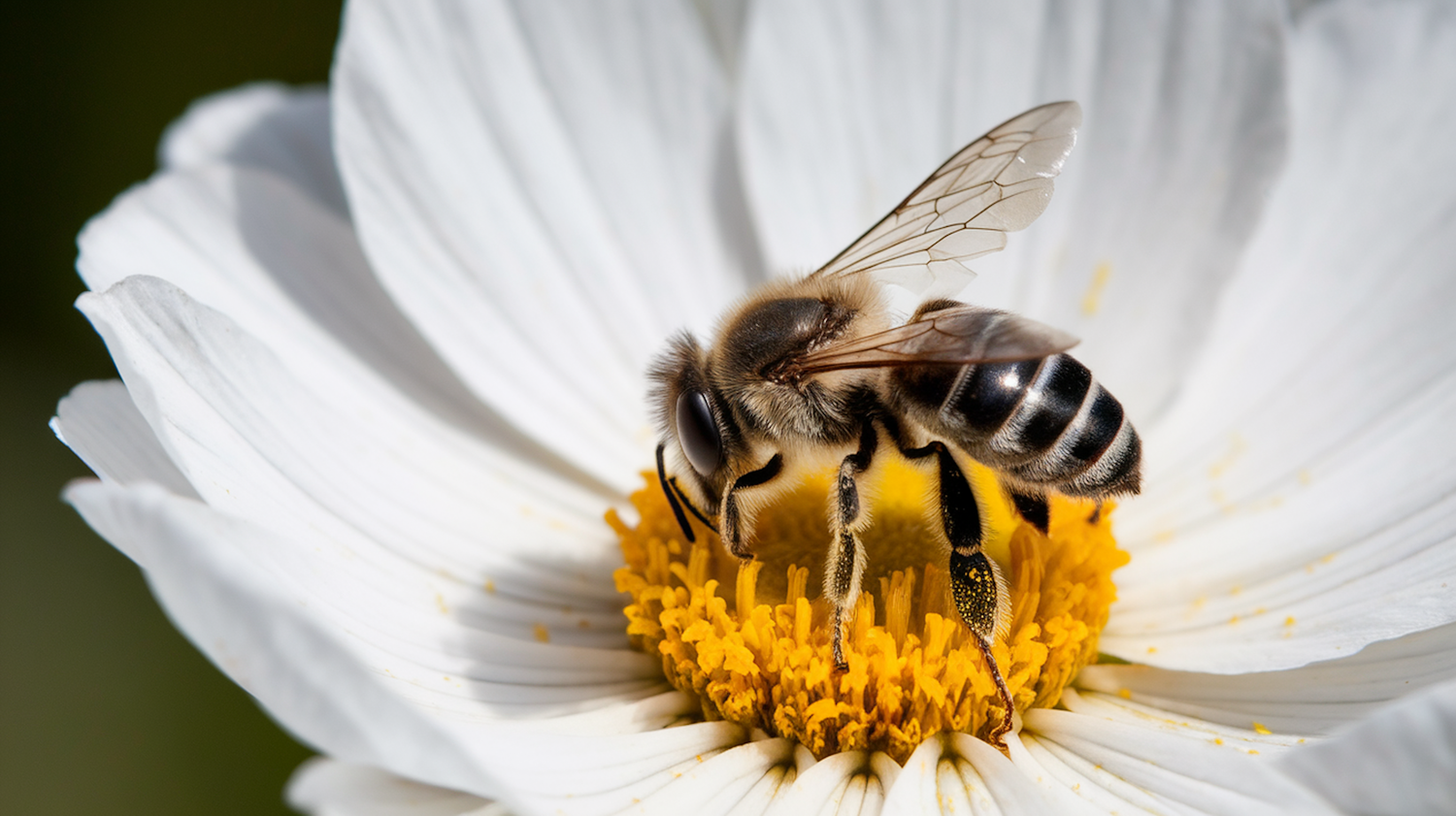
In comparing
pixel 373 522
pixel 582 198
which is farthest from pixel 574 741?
pixel 582 198

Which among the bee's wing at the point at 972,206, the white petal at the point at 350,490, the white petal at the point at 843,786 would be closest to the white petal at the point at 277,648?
the white petal at the point at 350,490

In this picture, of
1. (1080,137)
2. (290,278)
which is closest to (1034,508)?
(1080,137)

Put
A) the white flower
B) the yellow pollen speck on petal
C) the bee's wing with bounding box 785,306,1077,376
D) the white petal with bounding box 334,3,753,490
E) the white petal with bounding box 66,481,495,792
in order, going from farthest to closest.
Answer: the yellow pollen speck on petal, the white petal with bounding box 334,3,753,490, the white flower, the bee's wing with bounding box 785,306,1077,376, the white petal with bounding box 66,481,495,792

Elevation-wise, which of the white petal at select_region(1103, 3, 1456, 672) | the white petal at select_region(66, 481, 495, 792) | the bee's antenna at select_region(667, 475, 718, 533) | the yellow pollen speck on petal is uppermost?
the white petal at select_region(66, 481, 495, 792)

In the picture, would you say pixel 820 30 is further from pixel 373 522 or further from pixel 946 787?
pixel 946 787

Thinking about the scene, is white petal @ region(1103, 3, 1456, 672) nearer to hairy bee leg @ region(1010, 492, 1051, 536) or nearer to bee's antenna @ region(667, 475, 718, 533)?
hairy bee leg @ region(1010, 492, 1051, 536)

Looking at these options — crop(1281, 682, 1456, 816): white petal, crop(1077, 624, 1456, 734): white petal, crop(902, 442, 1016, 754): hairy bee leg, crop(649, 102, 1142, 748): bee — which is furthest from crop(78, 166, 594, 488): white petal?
crop(1281, 682, 1456, 816): white petal

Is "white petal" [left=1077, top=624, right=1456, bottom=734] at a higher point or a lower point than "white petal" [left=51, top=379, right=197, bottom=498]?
lower
